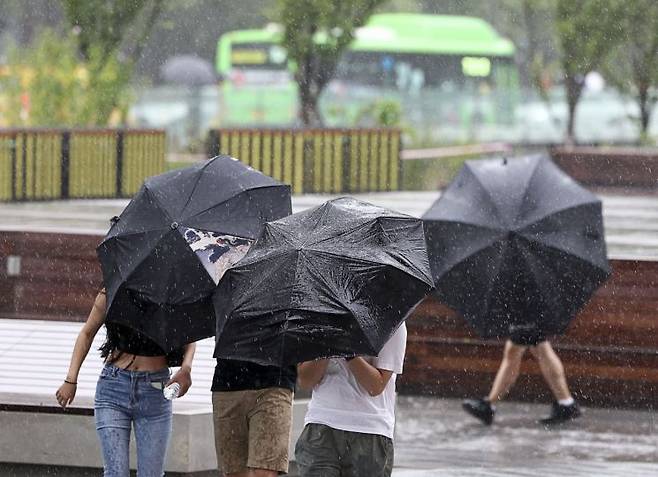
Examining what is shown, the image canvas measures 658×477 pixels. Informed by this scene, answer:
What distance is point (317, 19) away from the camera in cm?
2220

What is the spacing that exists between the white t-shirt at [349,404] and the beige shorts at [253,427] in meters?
0.38

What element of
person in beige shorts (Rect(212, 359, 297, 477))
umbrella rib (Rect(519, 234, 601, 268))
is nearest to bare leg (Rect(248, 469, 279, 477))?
person in beige shorts (Rect(212, 359, 297, 477))

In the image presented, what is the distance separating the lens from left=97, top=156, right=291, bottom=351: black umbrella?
559 centimetres

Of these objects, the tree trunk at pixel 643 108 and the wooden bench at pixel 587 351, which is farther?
the tree trunk at pixel 643 108

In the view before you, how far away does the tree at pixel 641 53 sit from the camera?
2506 centimetres

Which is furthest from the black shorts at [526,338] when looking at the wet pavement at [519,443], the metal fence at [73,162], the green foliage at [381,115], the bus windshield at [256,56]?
the bus windshield at [256,56]

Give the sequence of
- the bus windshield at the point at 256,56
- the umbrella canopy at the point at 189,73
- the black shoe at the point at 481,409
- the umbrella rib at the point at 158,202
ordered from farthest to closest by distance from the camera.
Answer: the umbrella canopy at the point at 189,73 < the bus windshield at the point at 256,56 < the black shoe at the point at 481,409 < the umbrella rib at the point at 158,202

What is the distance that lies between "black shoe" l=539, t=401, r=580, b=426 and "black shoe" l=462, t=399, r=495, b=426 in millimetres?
372

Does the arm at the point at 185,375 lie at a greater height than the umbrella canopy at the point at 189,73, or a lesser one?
greater

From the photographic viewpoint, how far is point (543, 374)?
9.67 meters

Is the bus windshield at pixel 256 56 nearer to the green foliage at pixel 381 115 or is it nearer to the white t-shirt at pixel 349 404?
the green foliage at pixel 381 115

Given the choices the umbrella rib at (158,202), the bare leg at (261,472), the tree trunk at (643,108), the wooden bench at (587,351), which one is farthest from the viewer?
the tree trunk at (643,108)

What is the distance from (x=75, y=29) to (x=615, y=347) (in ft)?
45.7

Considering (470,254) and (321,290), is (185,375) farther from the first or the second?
(470,254)
